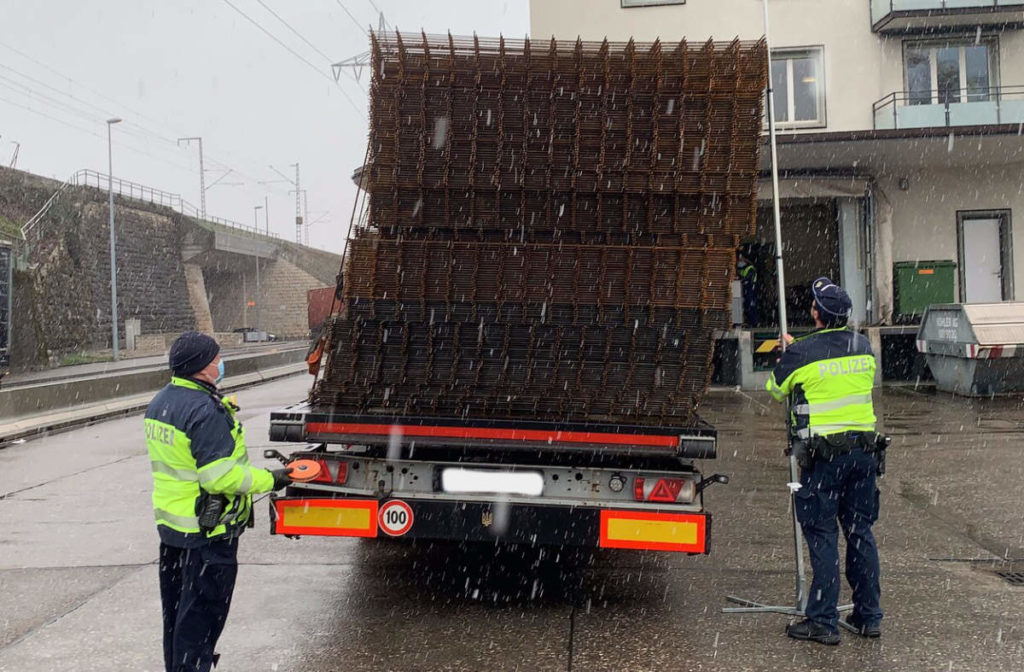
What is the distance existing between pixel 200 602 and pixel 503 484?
181 centimetres

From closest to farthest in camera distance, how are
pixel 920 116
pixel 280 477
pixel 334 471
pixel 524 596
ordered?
pixel 280 477 → pixel 334 471 → pixel 524 596 → pixel 920 116

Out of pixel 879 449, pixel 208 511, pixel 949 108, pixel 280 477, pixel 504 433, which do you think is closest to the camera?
pixel 208 511

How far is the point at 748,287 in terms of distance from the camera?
22156 mm

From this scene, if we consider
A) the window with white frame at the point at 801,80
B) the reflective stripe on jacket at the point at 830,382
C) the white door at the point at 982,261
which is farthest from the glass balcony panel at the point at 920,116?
the reflective stripe on jacket at the point at 830,382

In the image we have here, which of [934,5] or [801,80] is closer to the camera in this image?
[934,5]

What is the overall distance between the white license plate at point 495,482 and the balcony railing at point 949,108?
18.6 metres

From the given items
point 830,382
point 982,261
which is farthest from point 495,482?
point 982,261

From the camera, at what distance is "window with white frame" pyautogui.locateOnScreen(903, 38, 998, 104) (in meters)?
21.3

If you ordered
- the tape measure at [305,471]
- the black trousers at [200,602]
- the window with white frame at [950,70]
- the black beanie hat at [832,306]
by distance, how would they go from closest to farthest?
the black trousers at [200,602]
the tape measure at [305,471]
the black beanie hat at [832,306]
the window with white frame at [950,70]

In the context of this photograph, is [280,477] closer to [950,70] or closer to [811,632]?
[811,632]

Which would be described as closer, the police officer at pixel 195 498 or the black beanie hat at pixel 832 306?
the police officer at pixel 195 498

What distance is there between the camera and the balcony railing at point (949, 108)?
822 inches

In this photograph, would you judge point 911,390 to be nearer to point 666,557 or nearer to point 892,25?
point 892,25

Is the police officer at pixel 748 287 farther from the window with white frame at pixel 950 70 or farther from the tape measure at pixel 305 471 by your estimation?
the tape measure at pixel 305 471
